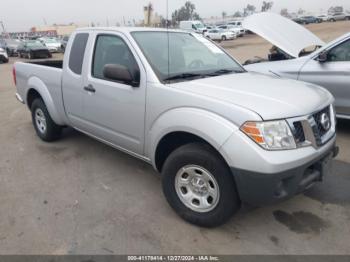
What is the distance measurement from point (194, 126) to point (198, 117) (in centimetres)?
8

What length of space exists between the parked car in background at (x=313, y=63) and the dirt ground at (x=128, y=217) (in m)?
1.06

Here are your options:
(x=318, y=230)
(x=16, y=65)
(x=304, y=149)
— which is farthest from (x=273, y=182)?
(x=16, y=65)

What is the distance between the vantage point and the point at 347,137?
506 centimetres

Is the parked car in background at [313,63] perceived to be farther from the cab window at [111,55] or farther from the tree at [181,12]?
the cab window at [111,55]

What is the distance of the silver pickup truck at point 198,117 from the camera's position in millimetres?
2449

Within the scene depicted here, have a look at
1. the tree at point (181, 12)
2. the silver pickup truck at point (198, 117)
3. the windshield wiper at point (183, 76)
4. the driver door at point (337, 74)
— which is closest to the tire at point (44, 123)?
the silver pickup truck at point (198, 117)

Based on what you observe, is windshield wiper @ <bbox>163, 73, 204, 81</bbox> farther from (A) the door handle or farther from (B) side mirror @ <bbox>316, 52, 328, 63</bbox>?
(B) side mirror @ <bbox>316, 52, 328, 63</bbox>

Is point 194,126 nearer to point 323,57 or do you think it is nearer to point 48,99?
point 48,99

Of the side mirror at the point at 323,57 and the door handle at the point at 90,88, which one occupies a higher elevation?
Answer: the side mirror at the point at 323,57

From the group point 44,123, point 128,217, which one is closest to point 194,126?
point 128,217

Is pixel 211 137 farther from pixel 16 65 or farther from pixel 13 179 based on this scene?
pixel 16 65

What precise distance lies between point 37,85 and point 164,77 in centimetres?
267

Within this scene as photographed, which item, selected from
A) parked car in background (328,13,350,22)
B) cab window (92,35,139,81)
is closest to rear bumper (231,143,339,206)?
cab window (92,35,139,81)

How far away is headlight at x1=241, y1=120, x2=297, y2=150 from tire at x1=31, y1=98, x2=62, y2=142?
352 centimetres
